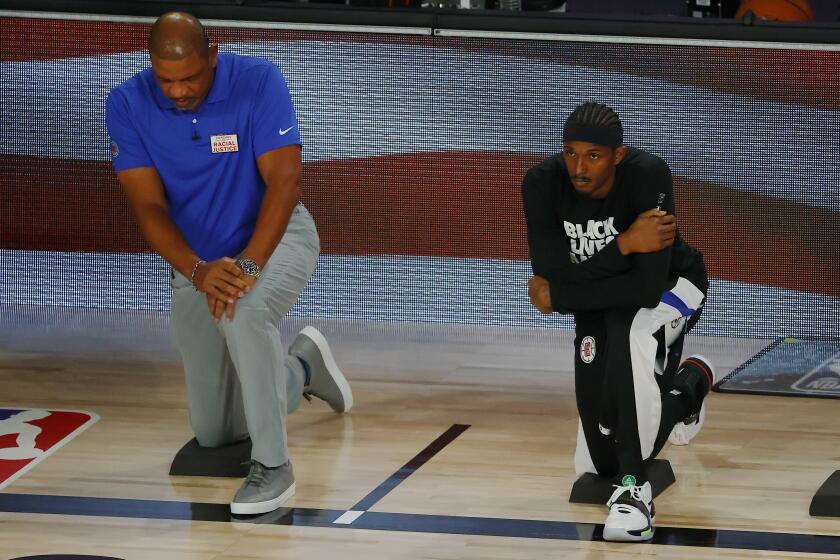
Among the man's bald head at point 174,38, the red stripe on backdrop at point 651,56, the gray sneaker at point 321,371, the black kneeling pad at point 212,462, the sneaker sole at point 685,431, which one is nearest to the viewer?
the man's bald head at point 174,38

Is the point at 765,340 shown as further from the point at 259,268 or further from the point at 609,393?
the point at 259,268

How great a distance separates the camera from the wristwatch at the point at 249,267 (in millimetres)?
4340

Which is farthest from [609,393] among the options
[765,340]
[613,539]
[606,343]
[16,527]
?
[765,340]

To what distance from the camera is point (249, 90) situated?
4590 millimetres

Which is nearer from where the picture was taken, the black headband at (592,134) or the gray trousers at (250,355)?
the black headband at (592,134)

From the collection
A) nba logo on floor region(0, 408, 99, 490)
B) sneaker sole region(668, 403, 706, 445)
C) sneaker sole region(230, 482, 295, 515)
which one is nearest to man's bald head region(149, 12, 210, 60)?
sneaker sole region(230, 482, 295, 515)

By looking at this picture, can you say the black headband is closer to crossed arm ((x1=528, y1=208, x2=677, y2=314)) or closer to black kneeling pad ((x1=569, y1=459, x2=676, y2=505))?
crossed arm ((x1=528, y1=208, x2=677, y2=314))

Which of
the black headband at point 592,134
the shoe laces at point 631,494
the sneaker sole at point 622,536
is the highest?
the black headband at point 592,134

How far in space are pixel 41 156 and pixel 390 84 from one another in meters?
1.71

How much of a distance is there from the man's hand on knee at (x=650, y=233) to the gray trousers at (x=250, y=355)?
3.50 feet

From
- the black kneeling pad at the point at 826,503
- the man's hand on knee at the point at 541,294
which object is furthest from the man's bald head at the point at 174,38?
the black kneeling pad at the point at 826,503

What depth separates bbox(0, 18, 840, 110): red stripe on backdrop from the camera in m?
6.30

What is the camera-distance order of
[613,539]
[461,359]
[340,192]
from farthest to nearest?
[340,192] → [461,359] → [613,539]

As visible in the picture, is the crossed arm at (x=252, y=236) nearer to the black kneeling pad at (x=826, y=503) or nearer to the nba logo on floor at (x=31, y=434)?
the nba logo on floor at (x=31, y=434)
